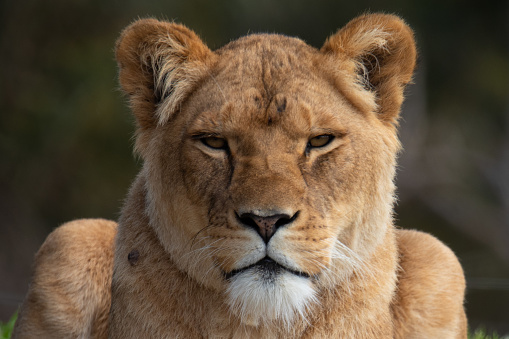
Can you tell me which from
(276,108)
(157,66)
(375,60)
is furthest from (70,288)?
(375,60)

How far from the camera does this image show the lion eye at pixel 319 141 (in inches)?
121

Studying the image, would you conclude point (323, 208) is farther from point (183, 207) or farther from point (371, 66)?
point (371, 66)

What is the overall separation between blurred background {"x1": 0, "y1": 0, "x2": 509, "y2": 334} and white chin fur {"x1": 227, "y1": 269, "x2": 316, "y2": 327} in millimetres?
9708

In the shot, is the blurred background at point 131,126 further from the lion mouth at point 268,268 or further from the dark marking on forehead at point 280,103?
the lion mouth at point 268,268

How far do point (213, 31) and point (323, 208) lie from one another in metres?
10.2

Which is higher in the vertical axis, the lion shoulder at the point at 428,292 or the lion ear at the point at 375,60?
the lion ear at the point at 375,60

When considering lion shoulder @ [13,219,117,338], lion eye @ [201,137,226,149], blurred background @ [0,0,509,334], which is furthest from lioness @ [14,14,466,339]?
blurred background @ [0,0,509,334]

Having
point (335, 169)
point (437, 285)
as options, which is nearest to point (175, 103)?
point (335, 169)

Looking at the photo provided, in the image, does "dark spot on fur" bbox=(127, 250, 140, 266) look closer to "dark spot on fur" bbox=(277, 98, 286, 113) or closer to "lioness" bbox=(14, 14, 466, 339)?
"lioness" bbox=(14, 14, 466, 339)

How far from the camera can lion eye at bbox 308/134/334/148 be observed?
3076 millimetres

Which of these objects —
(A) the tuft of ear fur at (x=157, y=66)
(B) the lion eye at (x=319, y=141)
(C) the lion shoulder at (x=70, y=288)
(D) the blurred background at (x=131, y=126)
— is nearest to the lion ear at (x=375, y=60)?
(B) the lion eye at (x=319, y=141)

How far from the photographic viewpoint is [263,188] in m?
2.84

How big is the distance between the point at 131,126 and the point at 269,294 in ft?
32.4

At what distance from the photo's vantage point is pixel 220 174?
3.04 metres
